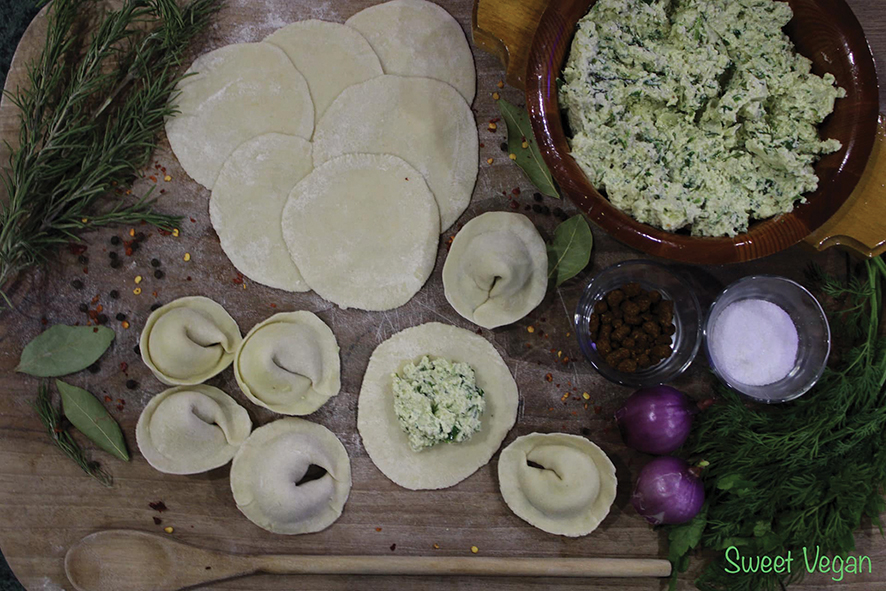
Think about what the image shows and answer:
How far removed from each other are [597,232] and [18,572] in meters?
2.30

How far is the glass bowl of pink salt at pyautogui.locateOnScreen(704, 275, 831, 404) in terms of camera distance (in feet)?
7.02

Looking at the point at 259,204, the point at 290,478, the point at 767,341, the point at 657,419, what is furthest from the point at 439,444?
the point at 767,341

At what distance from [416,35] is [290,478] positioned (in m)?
1.58

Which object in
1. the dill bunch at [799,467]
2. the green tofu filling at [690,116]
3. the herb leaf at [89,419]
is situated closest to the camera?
the green tofu filling at [690,116]

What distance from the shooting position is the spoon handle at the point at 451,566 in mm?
2178

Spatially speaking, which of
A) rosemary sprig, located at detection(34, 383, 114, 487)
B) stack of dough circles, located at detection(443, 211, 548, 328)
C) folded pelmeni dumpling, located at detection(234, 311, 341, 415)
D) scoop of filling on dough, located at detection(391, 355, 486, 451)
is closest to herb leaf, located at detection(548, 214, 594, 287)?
stack of dough circles, located at detection(443, 211, 548, 328)

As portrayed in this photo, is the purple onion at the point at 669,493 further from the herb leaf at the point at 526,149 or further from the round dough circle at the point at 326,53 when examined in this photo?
the round dough circle at the point at 326,53

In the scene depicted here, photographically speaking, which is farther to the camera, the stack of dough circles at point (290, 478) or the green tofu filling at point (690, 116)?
the stack of dough circles at point (290, 478)

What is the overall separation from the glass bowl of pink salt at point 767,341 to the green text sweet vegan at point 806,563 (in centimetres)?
52

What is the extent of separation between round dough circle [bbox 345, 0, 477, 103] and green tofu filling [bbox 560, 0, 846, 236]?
0.57 m

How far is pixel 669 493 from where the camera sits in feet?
6.96

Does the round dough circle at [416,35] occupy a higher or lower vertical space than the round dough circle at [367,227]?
higher

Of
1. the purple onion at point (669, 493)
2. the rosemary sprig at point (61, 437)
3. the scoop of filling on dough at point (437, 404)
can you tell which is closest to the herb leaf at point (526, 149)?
the scoop of filling on dough at point (437, 404)

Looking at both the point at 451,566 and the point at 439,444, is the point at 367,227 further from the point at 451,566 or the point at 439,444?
the point at 451,566
